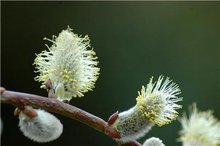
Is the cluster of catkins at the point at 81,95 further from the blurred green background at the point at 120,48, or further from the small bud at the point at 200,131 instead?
the blurred green background at the point at 120,48

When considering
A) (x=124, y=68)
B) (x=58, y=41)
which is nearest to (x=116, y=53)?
(x=124, y=68)

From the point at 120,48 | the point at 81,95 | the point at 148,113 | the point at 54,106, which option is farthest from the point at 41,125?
the point at 120,48

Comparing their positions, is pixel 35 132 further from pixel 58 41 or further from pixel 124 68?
pixel 124 68

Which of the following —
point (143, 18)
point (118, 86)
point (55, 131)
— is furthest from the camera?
point (143, 18)

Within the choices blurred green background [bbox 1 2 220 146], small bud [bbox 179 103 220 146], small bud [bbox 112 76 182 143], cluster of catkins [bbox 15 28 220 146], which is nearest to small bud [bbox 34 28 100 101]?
cluster of catkins [bbox 15 28 220 146]

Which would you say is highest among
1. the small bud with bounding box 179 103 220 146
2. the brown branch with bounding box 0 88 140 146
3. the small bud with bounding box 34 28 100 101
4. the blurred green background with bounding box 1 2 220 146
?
the blurred green background with bounding box 1 2 220 146

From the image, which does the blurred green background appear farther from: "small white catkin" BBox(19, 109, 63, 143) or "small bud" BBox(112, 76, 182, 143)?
"small white catkin" BBox(19, 109, 63, 143)
